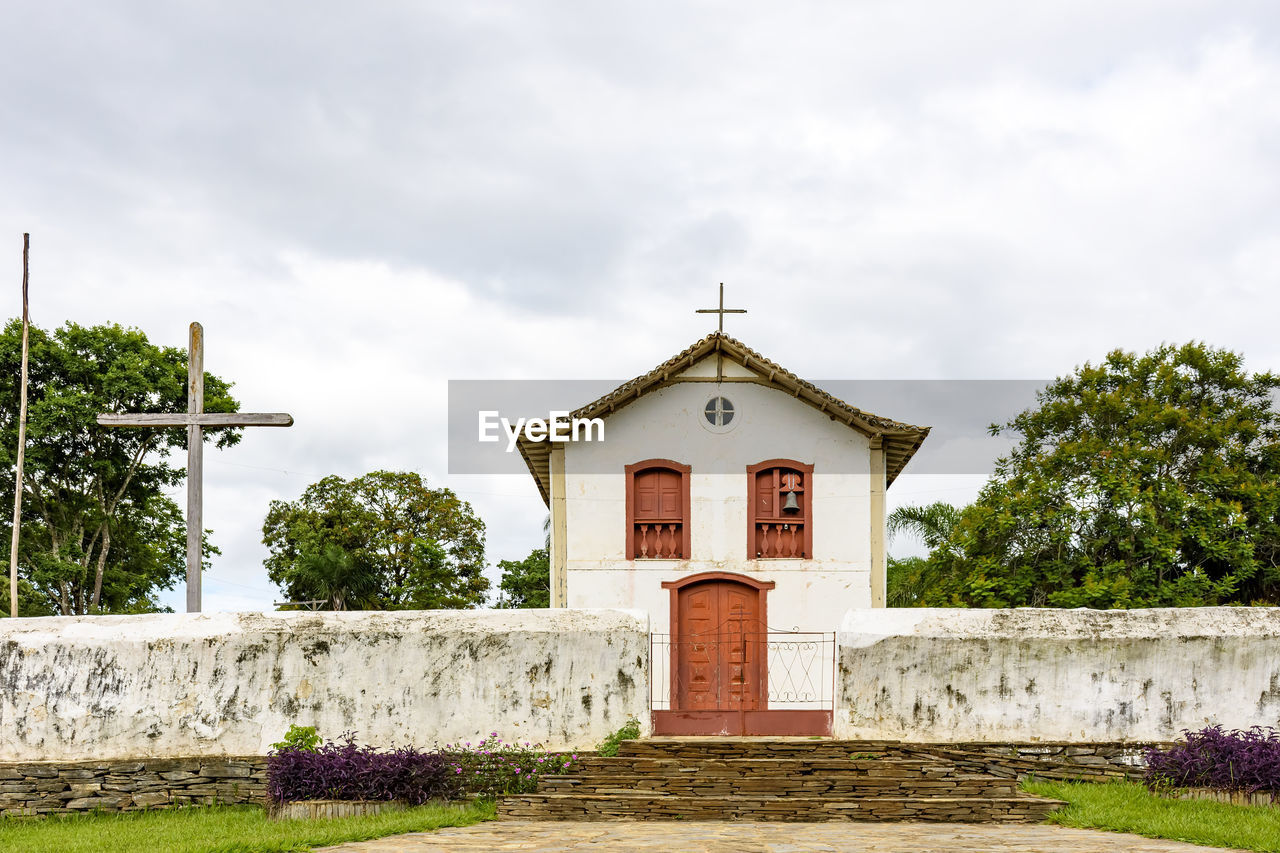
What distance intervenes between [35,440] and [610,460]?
16.8m

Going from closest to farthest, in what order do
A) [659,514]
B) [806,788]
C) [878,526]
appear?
[806,788] → [878,526] → [659,514]

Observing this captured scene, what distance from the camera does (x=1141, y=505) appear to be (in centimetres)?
2503

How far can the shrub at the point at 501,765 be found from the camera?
477 inches

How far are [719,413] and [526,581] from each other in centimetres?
2455

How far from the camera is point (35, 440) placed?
92.7 ft

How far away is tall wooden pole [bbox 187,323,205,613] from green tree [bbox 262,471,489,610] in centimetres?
2281

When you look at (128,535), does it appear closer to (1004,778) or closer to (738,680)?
(738,680)

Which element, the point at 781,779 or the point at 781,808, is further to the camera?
the point at 781,779

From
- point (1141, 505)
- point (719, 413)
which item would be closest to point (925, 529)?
point (1141, 505)

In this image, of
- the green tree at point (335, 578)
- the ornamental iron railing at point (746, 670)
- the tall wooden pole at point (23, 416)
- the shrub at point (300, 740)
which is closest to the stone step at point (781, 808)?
the shrub at point (300, 740)

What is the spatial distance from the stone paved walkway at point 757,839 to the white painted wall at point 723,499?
6593 mm

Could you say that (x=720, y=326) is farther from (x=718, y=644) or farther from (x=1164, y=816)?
(x=1164, y=816)

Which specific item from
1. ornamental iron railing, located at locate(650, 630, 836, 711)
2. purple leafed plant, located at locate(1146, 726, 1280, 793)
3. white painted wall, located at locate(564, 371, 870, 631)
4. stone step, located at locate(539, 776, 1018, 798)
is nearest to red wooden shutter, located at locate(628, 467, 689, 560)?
white painted wall, located at locate(564, 371, 870, 631)

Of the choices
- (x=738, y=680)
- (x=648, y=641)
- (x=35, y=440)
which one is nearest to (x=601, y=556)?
(x=738, y=680)
